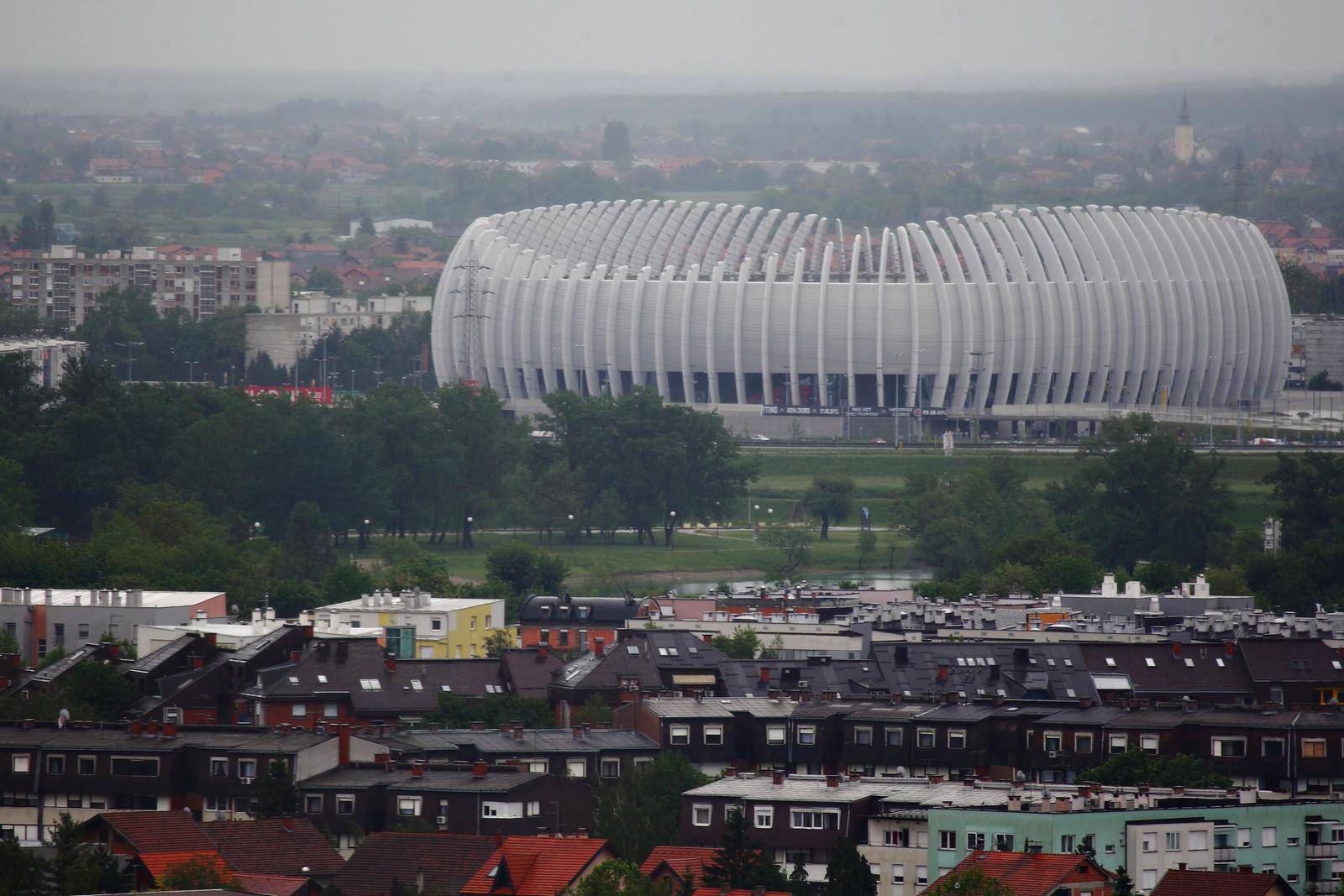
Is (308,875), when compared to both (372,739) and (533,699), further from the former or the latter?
(533,699)

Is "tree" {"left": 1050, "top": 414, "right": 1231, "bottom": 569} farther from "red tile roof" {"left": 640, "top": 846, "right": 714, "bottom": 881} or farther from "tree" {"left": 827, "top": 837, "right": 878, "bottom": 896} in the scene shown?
"tree" {"left": 827, "top": 837, "right": 878, "bottom": 896}

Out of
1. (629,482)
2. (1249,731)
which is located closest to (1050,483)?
(629,482)

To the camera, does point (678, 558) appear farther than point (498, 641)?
Yes

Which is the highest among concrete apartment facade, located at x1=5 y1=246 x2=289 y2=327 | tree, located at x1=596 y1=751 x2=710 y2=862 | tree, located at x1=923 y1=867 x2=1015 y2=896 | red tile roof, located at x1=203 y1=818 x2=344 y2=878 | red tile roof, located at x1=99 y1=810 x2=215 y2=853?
tree, located at x1=923 y1=867 x2=1015 y2=896

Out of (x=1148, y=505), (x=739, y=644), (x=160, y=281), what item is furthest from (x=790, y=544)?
(x=160, y=281)

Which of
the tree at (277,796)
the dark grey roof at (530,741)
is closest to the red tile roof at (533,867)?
the tree at (277,796)

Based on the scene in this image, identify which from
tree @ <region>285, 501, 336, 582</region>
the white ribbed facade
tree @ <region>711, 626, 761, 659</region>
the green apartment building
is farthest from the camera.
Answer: the white ribbed facade

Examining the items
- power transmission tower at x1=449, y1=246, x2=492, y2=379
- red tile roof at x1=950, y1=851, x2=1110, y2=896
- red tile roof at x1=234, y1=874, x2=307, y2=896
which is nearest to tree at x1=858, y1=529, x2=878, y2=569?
power transmission tower at x1=449, y1=246, x2=492, y2=379

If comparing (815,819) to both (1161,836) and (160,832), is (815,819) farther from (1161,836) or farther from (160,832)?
(160,832)
